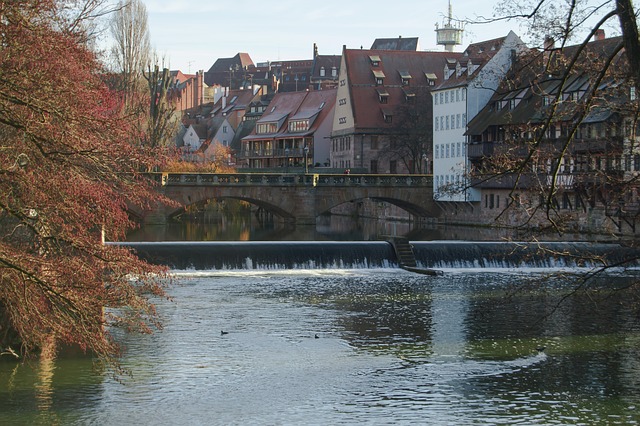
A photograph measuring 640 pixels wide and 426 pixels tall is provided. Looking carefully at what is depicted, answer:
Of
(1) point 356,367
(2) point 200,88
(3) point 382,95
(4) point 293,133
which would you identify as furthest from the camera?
(2) point 200,88

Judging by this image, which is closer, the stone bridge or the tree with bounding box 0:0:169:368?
the tree with bounding box 0:0:169:368

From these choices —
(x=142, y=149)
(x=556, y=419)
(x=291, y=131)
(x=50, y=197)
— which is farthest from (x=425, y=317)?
(x=291, y=131)

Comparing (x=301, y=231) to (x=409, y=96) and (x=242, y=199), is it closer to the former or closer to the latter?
(x=242, y=199)

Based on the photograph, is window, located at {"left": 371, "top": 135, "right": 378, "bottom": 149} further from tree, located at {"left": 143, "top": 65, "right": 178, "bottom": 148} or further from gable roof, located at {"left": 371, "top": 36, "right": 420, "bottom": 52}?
gable roof, located at {"left": 371, "top": 36, "right": 420, "bottom": 52}

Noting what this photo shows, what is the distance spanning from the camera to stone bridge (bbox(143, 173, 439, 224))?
68938mm

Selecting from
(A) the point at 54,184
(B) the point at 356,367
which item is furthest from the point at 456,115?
(A) the point at 54,184

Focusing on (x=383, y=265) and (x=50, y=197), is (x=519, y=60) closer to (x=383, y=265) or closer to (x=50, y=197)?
(x=50, y=197)

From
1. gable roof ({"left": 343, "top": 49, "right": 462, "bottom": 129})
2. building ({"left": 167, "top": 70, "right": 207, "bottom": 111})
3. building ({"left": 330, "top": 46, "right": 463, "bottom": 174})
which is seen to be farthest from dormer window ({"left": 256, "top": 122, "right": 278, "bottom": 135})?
building ({"left": 167, "top": 70, "right": 207, "bottom": 111})

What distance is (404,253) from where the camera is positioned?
136 feet

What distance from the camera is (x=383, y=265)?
41531 mm

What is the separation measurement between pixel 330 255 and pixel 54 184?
90.2ft

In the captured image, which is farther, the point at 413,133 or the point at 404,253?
the point at 413,133

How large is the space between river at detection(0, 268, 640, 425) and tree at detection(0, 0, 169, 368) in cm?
315

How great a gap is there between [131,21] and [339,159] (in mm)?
26012
